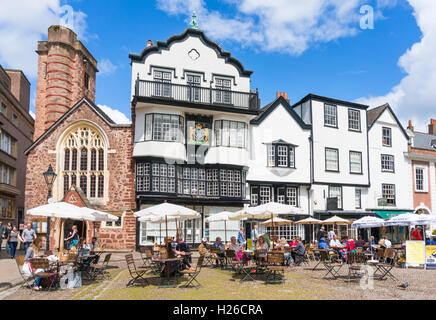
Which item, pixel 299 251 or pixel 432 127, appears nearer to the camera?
pixel 299 251

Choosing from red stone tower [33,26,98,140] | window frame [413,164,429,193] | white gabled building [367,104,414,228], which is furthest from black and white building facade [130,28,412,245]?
red stone tower [33,26,98,140]

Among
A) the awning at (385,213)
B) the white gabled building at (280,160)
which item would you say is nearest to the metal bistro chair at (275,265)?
the white gabled building at (280,160)

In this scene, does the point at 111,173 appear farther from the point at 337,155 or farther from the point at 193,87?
the point at 337,155

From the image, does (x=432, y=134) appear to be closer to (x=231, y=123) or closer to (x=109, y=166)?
(x=231, y=123)

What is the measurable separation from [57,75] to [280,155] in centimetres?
1863

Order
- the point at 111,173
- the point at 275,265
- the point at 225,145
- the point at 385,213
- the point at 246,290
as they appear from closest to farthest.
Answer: the point at 246,290 → the point at 275,265 → the point at 111,173 → the point at 225,145 → the point at 385,213

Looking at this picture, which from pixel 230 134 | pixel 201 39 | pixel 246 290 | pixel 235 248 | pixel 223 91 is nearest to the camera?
pixel 246 290

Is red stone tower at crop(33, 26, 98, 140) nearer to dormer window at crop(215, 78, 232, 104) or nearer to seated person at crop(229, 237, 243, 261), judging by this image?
dormer window at crop(215, 78, 232, 104)

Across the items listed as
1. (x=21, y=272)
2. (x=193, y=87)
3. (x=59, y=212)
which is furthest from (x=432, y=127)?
(x=21, y=272)

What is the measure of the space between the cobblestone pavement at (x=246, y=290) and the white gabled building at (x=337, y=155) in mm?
16422

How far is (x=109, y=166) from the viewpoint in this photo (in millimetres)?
25922

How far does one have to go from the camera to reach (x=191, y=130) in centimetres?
2692

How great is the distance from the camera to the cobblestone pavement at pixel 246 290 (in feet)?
32.9

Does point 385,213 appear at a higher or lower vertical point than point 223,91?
lower
